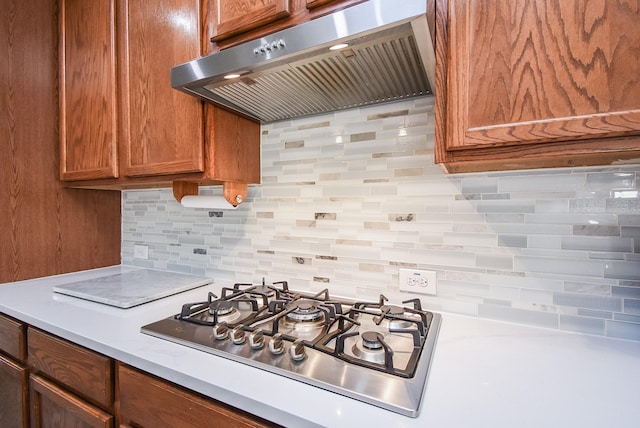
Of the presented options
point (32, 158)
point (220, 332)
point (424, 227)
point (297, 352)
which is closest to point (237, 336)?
point (220, 332)

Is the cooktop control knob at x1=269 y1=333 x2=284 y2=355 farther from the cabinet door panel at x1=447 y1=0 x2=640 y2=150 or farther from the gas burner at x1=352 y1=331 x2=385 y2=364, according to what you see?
the cabinet door panel at x1=447 y1=0 x2=640 y2=150

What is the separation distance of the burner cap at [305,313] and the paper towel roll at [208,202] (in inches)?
21.6

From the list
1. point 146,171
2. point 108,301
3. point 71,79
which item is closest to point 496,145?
point 146,171

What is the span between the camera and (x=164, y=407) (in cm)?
68

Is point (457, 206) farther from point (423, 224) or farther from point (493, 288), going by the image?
point (493, 288)

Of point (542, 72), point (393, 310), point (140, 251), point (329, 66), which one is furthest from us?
point (140, 251)

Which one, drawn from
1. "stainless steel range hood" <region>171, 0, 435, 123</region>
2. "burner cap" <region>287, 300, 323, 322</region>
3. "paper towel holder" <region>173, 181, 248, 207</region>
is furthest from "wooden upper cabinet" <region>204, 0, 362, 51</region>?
"burner cap" <region>287, 300, 323, 322</region>

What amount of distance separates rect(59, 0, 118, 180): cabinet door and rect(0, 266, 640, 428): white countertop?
0.68 meters

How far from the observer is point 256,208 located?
133cm

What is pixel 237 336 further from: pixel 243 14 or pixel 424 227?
pixel 243 14

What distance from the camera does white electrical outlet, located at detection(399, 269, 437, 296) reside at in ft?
3.28

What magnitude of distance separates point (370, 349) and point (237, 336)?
32 centimetres

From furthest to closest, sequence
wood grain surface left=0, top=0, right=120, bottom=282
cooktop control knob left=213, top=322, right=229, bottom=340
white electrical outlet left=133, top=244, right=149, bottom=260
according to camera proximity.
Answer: white electrical outlet left=133, top=244, right=149, bottom=260, wood grain surface left=0, top=0, right=120, bottom=282, cooktop control knob left=213, top=322, right=229, bottom=340

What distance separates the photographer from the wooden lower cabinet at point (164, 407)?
1.97ft
